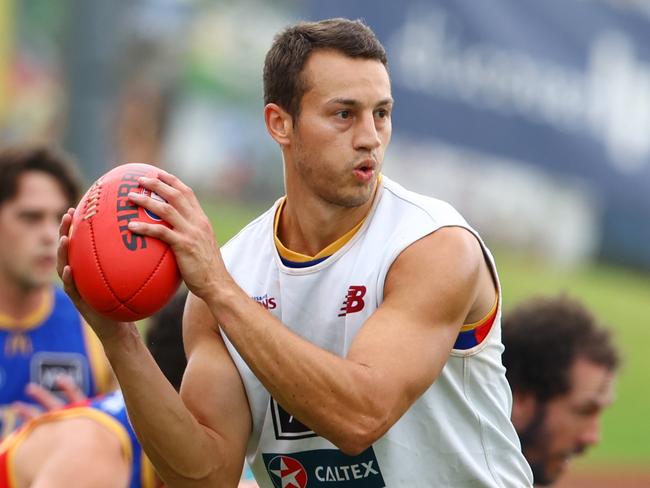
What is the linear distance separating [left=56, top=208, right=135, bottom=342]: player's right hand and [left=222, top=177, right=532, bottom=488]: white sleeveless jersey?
50cm

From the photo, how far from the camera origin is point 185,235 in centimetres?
364

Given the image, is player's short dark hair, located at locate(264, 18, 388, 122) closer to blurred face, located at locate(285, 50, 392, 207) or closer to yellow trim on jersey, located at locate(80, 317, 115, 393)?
blurred face, located at locate(285, 50, 392, 207)

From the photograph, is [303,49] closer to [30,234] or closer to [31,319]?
[30,234]

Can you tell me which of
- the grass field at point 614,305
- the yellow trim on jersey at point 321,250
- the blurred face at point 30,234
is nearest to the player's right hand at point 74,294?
the yellow trim on jersey at point 321,250

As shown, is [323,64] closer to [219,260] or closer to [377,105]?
[377,105]

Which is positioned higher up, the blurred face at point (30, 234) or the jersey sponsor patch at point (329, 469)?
the jersey sponsor patch at point (329, 469)

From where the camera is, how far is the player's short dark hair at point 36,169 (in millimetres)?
7102

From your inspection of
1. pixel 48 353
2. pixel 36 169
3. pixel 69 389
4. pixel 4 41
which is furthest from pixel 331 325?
pixel 4 41

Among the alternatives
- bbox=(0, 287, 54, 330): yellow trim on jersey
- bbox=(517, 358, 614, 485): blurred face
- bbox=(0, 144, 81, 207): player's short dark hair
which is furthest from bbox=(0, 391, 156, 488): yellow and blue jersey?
bbox=(0, 144, 81, 207): player's short dark hair

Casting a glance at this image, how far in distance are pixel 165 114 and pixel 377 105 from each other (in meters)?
22.7

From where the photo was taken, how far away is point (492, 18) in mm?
11766

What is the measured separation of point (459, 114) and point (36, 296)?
237 inches

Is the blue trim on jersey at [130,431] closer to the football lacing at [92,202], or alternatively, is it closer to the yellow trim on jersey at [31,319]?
the football lacing at [92,202]

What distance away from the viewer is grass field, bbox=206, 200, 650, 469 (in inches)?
589
